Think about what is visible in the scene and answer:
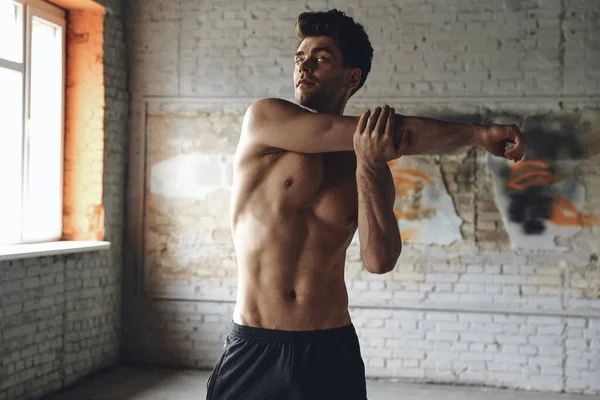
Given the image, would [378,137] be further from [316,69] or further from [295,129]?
[316,69]

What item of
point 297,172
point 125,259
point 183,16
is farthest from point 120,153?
point 297,172

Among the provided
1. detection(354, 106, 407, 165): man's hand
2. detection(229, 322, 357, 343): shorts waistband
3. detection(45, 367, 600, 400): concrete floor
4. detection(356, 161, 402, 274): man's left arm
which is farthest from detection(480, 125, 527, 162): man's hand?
detection(45, 367, 600, 400): concrete floor

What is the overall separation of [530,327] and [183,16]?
3.53m

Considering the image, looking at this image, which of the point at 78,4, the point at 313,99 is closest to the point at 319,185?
the point at 313,99

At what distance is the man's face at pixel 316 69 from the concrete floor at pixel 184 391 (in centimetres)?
302

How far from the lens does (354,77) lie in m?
2.19

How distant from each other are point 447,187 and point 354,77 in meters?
2.99

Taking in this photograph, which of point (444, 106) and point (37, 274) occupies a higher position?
point (444, 106)

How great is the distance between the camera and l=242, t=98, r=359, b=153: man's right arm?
1785 millimetres

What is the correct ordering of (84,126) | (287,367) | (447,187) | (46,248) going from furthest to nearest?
(84,126) < (447,187) < (46,248) < (287,367)

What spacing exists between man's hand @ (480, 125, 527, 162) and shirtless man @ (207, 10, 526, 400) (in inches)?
12.8

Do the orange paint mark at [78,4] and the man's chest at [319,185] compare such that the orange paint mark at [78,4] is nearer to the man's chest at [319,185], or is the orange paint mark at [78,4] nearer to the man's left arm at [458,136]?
the man's chest at [319,185]

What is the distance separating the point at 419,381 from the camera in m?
5.02

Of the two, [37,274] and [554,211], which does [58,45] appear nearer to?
[37,274]
